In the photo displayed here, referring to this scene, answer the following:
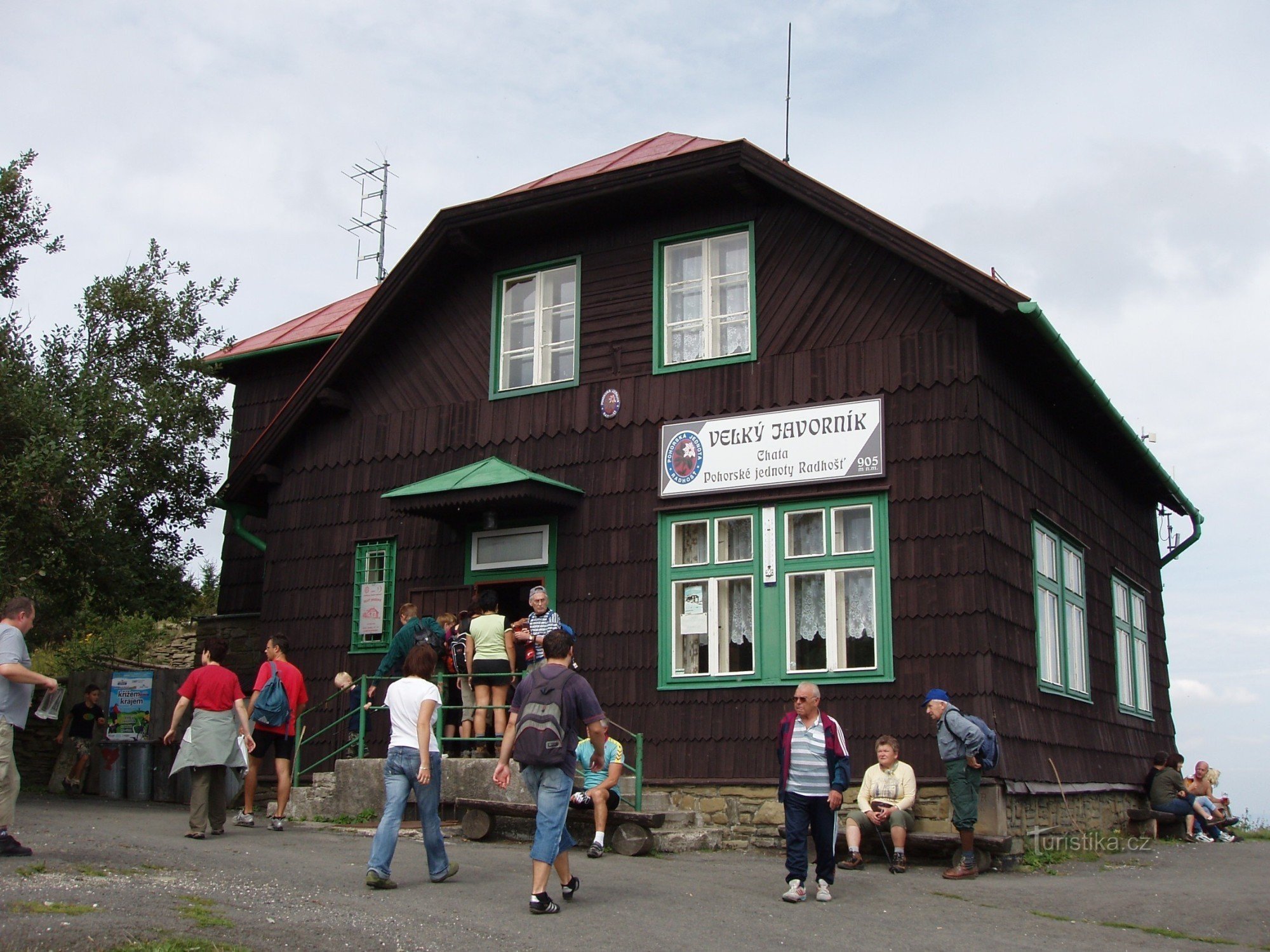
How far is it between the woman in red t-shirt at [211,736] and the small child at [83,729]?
727cm

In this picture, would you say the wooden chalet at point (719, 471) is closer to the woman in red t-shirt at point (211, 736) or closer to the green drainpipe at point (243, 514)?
the green drainpipe at point (243, 514)

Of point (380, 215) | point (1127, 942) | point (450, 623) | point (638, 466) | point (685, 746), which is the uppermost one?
point (380, 215)

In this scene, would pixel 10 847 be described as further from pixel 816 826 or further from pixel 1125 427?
pixel 1125 427

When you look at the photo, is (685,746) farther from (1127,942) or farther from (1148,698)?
(1148,698)

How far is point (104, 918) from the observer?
23.6 ft

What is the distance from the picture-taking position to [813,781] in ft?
31.6

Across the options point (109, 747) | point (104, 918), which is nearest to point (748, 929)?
point (104, 918)

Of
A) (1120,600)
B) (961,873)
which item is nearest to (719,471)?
(961,873)

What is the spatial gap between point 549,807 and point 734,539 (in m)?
5.91

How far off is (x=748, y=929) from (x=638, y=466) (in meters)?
7.07

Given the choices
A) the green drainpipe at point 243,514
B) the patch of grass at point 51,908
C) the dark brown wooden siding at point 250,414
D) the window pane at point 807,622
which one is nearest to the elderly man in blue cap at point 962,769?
the window pane at point 807,622

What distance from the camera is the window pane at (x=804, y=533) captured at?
44.1 feet

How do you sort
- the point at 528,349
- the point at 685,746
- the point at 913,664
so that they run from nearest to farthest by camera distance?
the point at 913,664 → the point at 685,746 → the point at 528,349

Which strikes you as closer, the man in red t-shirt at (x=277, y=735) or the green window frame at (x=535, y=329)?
the man in red t-shirt at (x=277, y=735)
